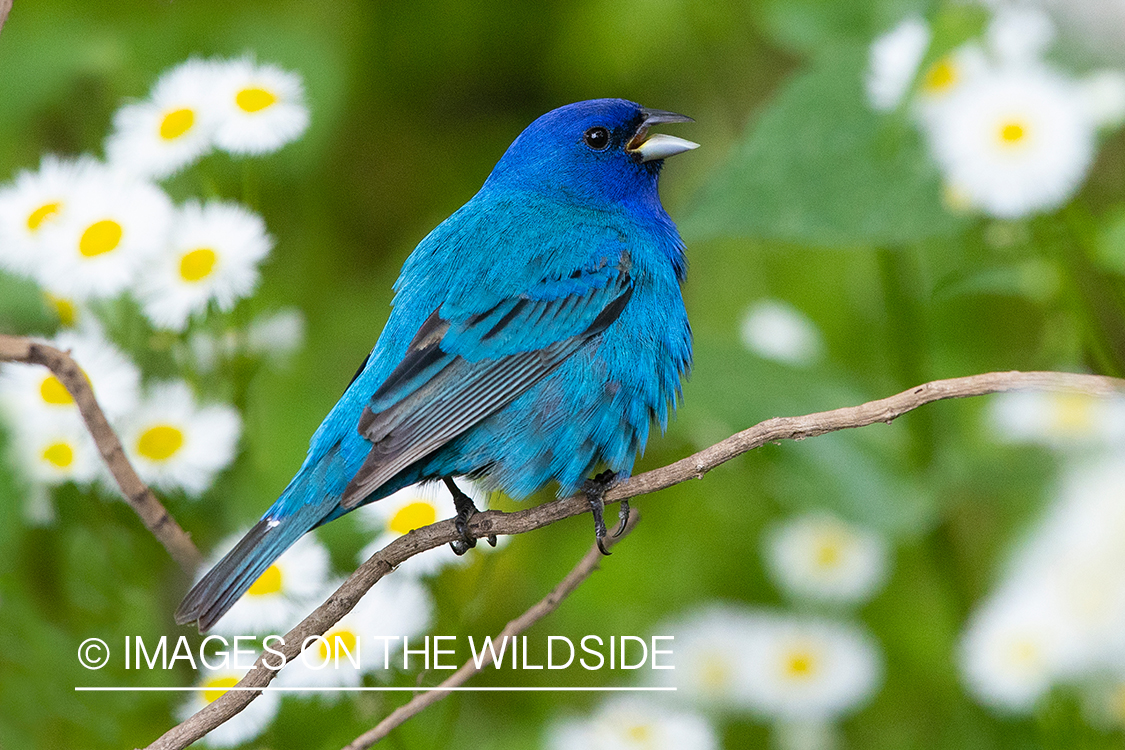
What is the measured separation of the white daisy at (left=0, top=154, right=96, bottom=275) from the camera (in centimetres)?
249

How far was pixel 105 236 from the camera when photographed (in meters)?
2.47

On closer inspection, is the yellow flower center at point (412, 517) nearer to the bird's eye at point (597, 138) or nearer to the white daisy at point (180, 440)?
the white daisy at point (180, 440)

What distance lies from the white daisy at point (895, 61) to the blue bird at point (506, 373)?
815mm

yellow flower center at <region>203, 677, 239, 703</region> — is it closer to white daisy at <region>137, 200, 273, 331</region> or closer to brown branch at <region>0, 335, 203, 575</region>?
brown branch at <region>0, 335, 203, 575</region>

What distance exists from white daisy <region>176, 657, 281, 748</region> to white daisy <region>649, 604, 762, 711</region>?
1.16m

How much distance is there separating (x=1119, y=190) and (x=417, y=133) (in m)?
2.46

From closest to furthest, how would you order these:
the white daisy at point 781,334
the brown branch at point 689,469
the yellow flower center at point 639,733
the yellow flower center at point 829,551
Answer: the brown branch at point 689,469, the yellow flower center at point 639,733, the yellow flower center at point 829,551, the white daisy at point 781,334

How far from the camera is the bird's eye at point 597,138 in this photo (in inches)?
120

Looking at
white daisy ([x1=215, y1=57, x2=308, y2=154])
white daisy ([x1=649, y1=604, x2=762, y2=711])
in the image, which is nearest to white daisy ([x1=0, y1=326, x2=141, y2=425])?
white daisy ([x1=215, y1=57, x2=308, y2=154])

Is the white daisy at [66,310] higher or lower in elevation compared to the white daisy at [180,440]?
higher

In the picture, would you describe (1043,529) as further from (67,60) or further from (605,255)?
(67,60)

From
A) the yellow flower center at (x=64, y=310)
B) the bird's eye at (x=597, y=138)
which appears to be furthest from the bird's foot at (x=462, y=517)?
the bird's eye at (x=597, y=138)

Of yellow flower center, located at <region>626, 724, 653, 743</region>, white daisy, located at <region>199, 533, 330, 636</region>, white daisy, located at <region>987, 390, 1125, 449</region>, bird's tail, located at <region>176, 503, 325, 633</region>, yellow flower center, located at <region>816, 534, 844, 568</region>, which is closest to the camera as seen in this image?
bird's tail, located at <region>176, 503, 325, 633</region>

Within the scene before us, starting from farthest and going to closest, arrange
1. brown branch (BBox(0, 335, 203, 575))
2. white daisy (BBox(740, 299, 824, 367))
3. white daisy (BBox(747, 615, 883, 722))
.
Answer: white daisy (BBox(740, 299, 824, 367)), white daisy (BBox(747, 615, 883, 722)), brown branch (BBox(0, 335, 203, 575))
